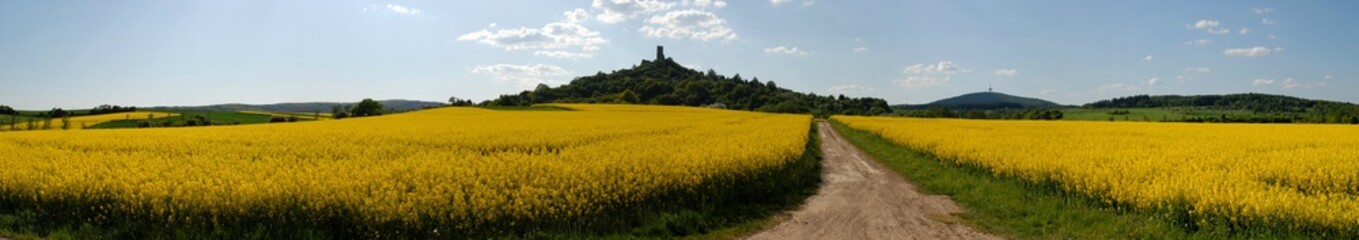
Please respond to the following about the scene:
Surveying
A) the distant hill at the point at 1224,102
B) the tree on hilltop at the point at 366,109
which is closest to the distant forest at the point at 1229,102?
the distant hill at the point at 1224,102

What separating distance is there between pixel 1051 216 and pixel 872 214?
257 centimetres

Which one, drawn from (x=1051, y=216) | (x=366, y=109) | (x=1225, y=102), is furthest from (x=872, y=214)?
(x=1225, y=102)

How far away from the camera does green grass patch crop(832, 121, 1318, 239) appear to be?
27.1 feet

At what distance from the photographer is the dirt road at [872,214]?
29.5ft

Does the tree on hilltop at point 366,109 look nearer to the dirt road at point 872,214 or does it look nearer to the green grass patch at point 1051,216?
the dirt road at point 872,214

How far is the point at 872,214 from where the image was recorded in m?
10.3

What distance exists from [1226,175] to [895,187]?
18.3 feet

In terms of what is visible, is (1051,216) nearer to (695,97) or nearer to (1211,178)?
(1211,178)

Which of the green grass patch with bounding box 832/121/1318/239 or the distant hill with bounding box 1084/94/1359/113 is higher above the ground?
the distant hill with bounding box 1084/94/1359/113

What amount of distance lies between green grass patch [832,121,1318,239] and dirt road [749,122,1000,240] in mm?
468

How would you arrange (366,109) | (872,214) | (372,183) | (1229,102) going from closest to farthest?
(372,183) → (872,214) → (366,109) → (1229,102)

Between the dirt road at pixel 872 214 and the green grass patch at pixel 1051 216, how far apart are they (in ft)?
1.53

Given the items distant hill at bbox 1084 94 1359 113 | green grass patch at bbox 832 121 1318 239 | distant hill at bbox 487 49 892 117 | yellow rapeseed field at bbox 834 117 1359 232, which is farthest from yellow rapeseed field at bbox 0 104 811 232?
distant hill at bbox 1084 94 1359 113

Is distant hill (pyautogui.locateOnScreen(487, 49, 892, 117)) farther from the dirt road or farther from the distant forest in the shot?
the dirt road
